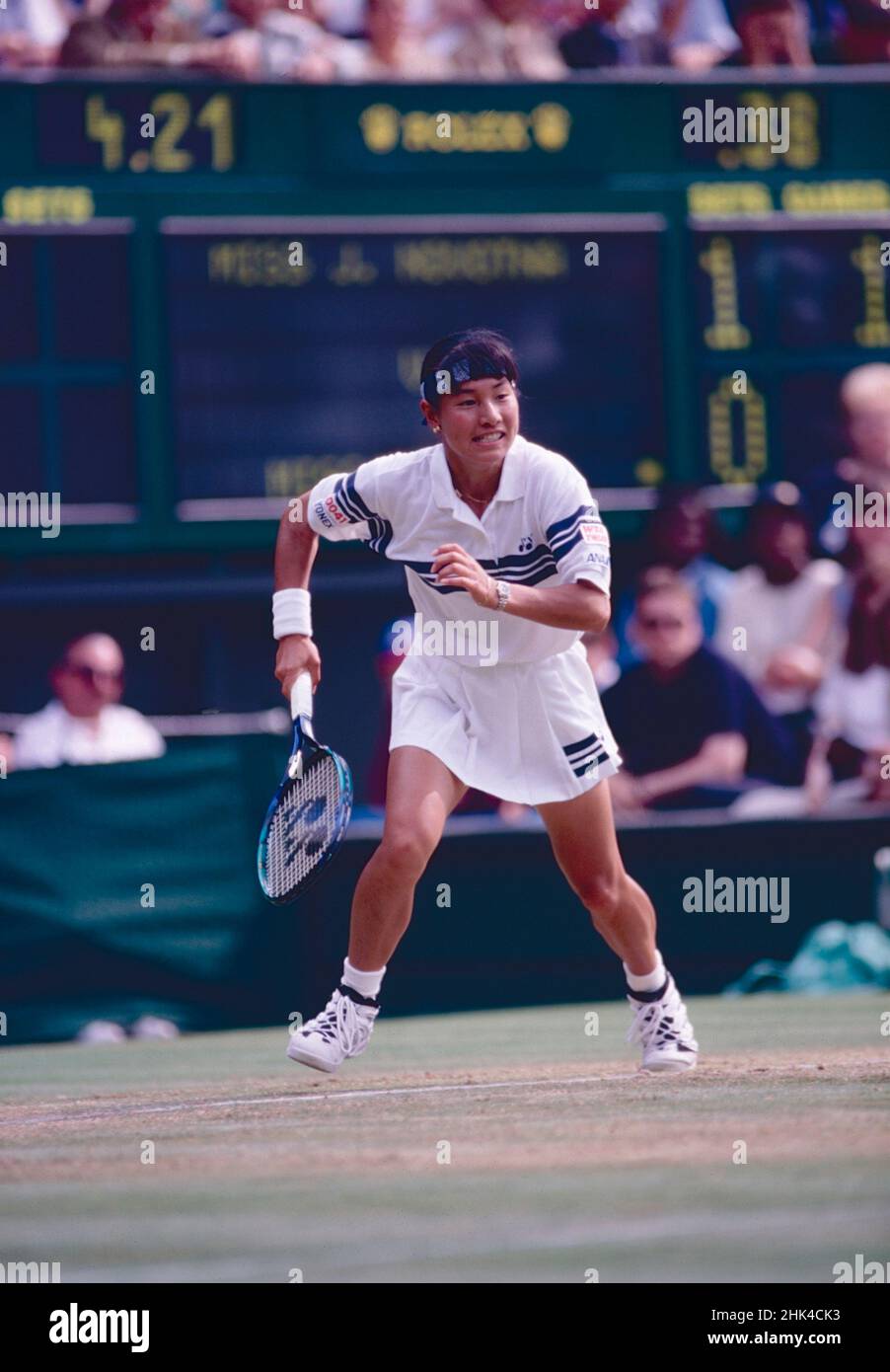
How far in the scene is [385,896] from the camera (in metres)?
6.58

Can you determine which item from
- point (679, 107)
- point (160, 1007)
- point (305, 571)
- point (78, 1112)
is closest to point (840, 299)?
point (679, 107)

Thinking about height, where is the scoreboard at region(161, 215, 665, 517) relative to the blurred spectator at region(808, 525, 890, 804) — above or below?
above

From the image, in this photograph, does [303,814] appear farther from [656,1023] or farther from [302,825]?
[656,1023]

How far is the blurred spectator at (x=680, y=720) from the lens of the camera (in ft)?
34.6

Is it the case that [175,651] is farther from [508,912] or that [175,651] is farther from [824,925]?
[824,925]

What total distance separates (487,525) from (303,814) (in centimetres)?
95

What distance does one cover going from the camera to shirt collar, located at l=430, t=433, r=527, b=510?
6641mm

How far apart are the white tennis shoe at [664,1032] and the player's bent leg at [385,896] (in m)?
0.78

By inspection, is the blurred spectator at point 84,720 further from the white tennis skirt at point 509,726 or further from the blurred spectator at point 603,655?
the white tennis skirt at point 509,726

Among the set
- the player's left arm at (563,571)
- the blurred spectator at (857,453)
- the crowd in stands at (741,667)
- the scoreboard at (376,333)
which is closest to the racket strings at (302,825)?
the player's left arm at (563,571)

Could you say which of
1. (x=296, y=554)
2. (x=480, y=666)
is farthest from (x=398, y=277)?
(x=480, y=666)

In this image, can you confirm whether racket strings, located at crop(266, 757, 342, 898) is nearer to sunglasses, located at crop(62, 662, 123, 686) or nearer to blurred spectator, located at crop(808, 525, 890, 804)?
sunglasses, located at crop(62, 662, 123, 686)

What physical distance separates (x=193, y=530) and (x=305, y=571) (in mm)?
4523

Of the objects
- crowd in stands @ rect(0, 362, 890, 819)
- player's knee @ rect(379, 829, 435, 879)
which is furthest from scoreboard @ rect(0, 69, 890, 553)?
player's knee @ rect(379, 829, 435, 879)
